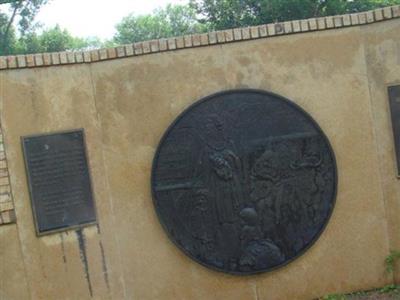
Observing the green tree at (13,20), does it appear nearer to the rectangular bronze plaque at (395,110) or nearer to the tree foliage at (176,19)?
the tree foliage at (176,19)

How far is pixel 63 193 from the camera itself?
4531 mm

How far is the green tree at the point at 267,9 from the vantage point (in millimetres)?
19688

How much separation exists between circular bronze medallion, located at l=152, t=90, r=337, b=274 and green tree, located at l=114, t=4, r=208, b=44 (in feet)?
112

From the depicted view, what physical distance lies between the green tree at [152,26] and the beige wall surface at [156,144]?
33.9m

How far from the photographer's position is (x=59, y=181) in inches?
178

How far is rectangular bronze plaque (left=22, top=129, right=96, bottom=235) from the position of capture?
4.46 metres

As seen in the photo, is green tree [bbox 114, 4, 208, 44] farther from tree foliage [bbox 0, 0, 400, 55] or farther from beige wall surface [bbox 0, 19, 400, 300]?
beige wall surface [bbox 0, 19, 400, 300]

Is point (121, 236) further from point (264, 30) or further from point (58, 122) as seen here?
point (264, 30)

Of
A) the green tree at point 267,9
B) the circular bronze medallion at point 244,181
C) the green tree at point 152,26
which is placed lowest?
the circular bronze medallion at point 244,181

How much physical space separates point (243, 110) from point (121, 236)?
1.61 meters

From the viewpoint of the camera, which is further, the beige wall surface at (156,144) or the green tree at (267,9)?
the green tree at (267,9)

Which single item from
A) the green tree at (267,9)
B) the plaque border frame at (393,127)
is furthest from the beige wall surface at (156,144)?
the green tree at (267,9)

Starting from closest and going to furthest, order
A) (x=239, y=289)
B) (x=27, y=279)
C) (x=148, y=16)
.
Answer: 1. (x=27, y=279)
2. (x=239, y=289)
3. (x=148, y=16)

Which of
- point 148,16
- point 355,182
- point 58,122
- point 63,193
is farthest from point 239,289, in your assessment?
point 148,16
